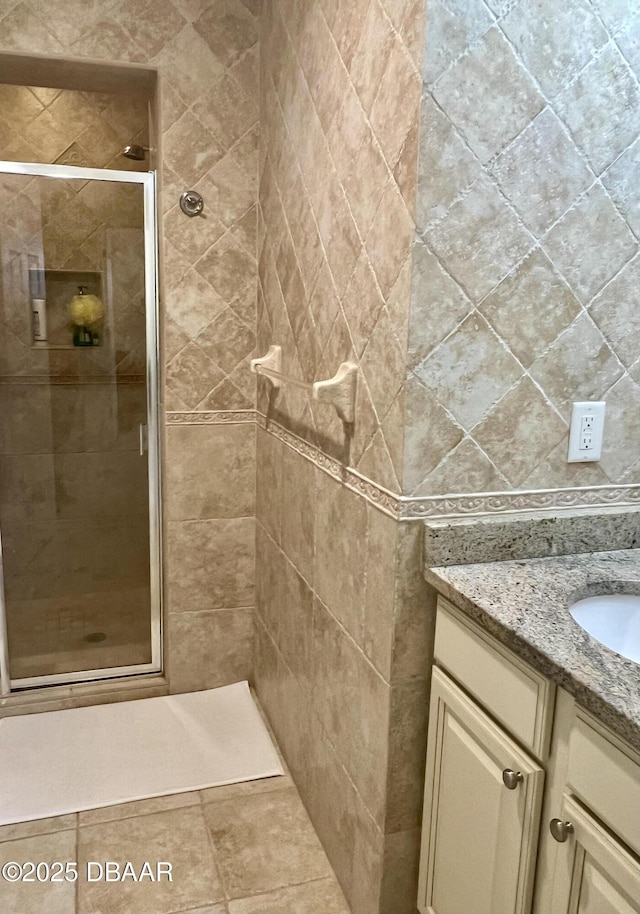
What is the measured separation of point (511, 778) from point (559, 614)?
0.89 feet

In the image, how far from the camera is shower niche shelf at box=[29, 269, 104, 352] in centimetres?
229

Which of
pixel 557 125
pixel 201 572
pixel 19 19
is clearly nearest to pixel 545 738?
pixel 557 125

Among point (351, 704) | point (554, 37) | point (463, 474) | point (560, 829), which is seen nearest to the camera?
point (560, 829)

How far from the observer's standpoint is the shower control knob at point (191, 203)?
2242 millimetres

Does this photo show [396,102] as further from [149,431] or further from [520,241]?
[149,431]

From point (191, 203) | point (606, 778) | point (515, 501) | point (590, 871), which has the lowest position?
point (590, 871)

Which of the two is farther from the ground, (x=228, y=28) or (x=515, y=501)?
(x=228, y=28)

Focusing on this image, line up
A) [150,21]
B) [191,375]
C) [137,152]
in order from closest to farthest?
[150,21] → [191,375] → [137,152]

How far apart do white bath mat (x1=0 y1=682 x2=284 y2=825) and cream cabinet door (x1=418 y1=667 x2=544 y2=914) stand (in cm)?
86

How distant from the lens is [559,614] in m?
1.17

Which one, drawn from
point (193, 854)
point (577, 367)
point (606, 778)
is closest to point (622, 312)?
point (577, 367)

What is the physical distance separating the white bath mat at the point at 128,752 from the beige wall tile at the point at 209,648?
0.18 ft

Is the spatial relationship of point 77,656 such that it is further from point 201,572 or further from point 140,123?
point 140,123

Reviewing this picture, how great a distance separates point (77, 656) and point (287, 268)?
1.54 meters
